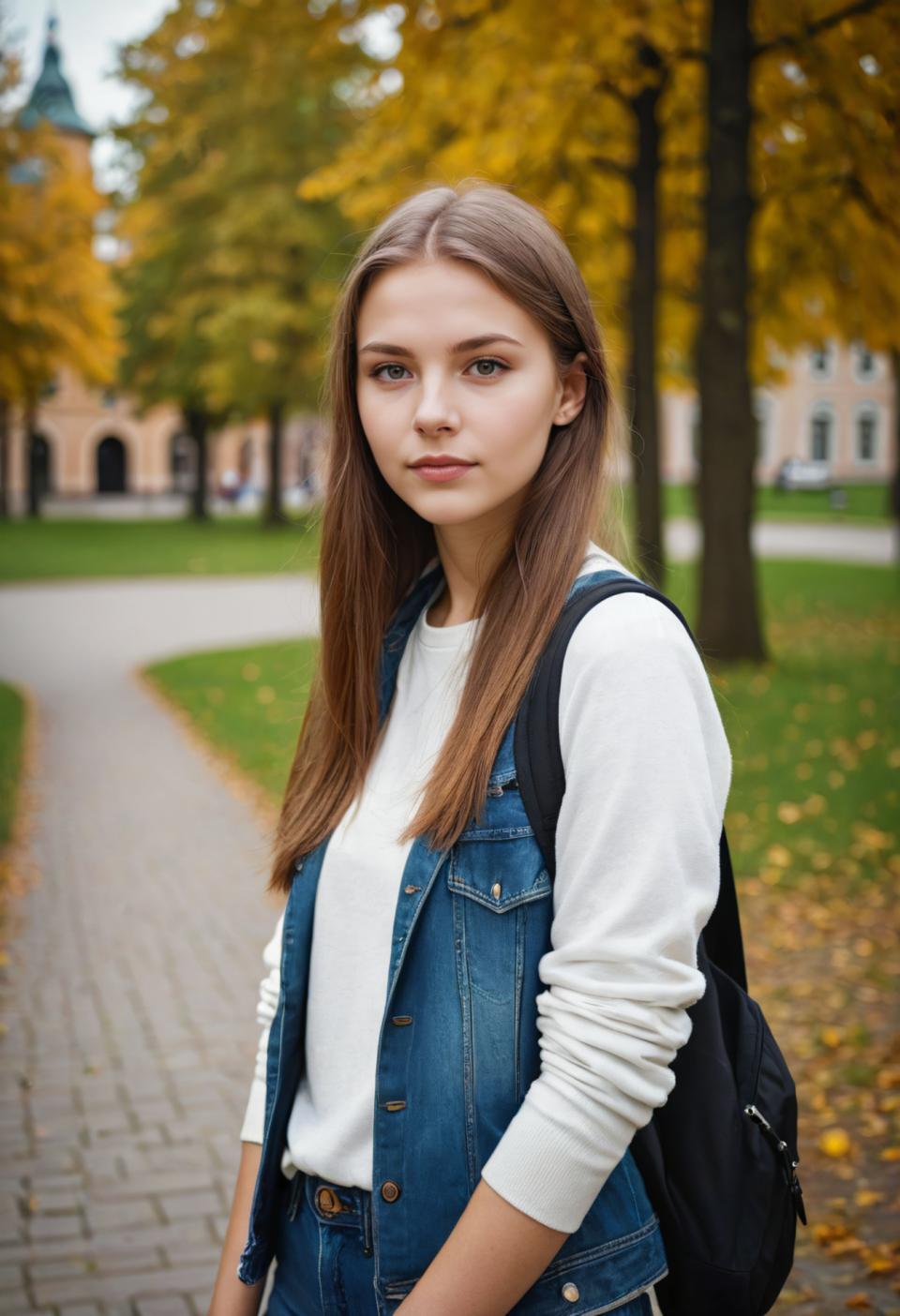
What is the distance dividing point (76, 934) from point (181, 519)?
38.6 m

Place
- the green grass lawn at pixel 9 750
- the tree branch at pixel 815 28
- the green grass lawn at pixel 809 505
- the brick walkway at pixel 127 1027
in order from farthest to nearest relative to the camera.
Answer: the green grass lawn at pixel 809 505 → the tree branch at pixel 815 28 → the green grass lawn at pixel 9 750 → the brick walkway at pixel 127 1027

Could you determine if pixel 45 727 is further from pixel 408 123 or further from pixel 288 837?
pixel 288 837

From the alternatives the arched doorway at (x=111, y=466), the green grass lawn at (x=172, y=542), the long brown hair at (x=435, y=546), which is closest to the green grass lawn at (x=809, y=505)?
the green grass lawn at (x=172, y=542)

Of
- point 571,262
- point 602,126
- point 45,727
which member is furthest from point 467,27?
point 571,262

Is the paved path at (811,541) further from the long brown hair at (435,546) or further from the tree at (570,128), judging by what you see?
the long brown hair at (435,546)

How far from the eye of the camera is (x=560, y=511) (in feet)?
5.71

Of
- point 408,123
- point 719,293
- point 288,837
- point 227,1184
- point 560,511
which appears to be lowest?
point 227,1184

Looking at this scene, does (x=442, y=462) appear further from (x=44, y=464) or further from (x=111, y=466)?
(x=111, y=466)

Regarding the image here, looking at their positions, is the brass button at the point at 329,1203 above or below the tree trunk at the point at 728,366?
below

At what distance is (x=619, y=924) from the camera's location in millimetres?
1437

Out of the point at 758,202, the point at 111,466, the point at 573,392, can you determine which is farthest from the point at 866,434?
the point at 573,392

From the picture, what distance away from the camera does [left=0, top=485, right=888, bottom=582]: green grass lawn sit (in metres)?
27.3

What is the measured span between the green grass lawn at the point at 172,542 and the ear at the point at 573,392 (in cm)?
1785

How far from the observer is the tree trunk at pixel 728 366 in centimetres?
1028
